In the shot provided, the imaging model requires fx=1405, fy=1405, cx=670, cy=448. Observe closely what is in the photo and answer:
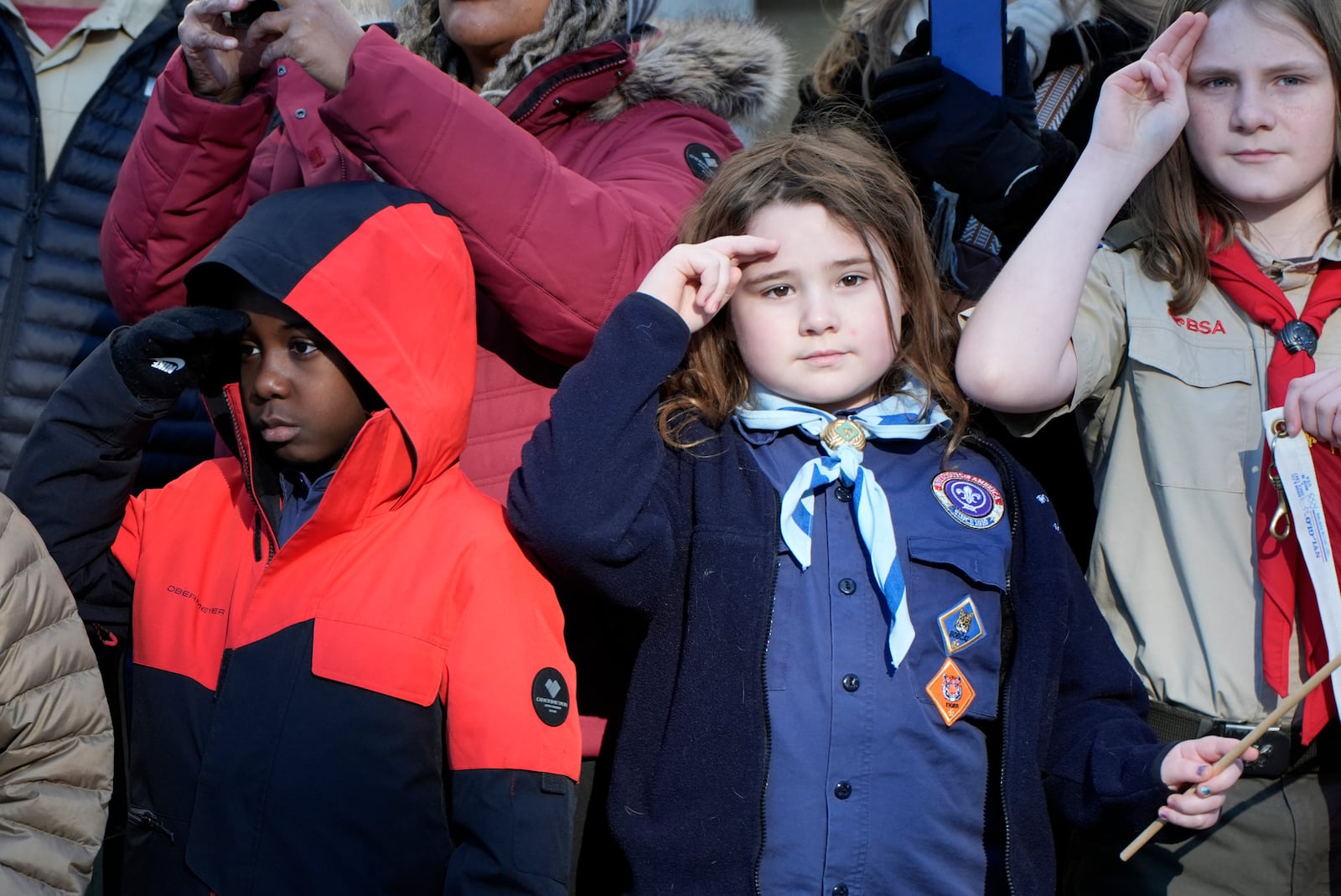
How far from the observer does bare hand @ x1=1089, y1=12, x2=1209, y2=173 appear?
2.40m

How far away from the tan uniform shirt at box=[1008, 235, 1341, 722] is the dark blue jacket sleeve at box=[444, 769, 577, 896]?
40.3 inches

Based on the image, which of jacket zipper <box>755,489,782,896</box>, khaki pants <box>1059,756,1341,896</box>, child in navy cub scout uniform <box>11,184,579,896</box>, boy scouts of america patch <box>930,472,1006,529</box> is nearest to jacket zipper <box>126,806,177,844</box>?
child in navy cub scout uniform <box>11,184,579,896</box>

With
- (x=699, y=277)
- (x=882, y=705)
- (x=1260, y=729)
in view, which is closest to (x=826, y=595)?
(x=882, y=705)

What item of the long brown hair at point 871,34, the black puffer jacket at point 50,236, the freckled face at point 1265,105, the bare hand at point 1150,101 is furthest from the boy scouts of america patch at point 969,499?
the black puffer jacket at point 50,236

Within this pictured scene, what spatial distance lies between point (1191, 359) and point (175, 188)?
191cm

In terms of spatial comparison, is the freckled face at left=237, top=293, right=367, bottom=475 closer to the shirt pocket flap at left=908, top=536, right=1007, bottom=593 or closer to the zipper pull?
the shirt pocket flap at left=908, top=536, right=1007, bottom=593

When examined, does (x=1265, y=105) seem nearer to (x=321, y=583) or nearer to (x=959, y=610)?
(x=959, y=610)

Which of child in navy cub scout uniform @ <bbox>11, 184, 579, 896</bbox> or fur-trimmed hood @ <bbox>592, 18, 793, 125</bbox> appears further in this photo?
fur-trimmed hood @ <bbox>592, 18, 793, 125</bbox>

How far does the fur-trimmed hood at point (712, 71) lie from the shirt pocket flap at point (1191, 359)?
982 millimetres

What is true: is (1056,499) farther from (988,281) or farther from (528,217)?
(528,217)

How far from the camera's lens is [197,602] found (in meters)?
2.41

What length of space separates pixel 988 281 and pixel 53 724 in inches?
75.4

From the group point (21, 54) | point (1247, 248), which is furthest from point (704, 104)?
point (21, 54)

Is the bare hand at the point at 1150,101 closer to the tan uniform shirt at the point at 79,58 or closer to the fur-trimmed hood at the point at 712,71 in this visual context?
the fur-trimmed hood at the point at 712,71
